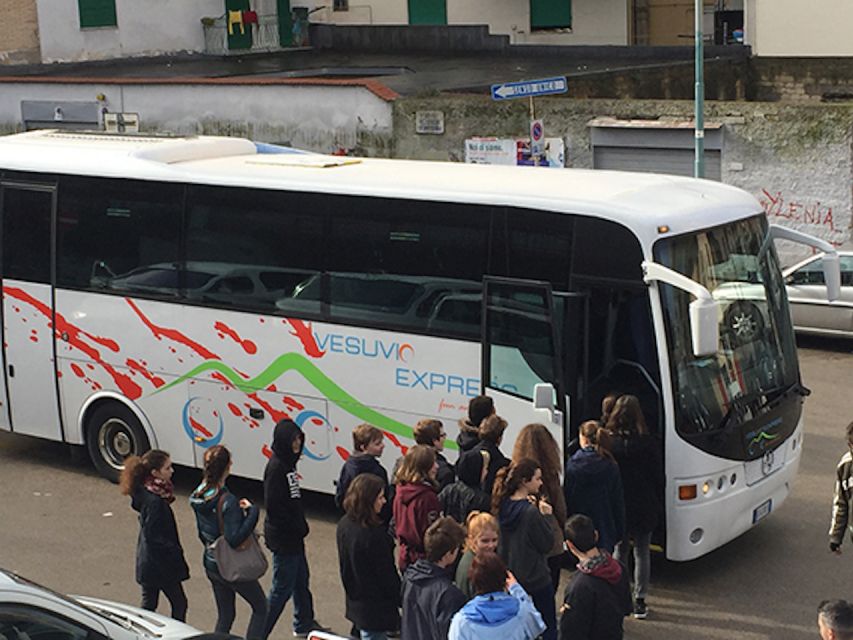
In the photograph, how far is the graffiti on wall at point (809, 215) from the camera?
72.1 ft

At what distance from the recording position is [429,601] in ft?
24.4

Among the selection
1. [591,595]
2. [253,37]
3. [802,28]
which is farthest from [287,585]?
[253,37]

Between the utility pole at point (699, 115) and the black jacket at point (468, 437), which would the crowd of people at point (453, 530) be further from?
the utility pole at point (699, 115)

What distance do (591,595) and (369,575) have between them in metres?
1.64

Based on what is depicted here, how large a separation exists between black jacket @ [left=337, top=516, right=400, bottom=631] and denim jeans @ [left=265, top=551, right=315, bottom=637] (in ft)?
4.15

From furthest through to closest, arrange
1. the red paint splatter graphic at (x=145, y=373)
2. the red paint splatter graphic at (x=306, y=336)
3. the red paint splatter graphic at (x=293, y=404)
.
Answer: the red paint splatter graphic at (x=145, y=373)
the red paint splatter graphic at (x=293, y=404)
the red paint splatter graphic at (x=306, y=336)

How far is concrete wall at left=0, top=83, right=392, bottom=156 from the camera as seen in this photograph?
2594 centimetres

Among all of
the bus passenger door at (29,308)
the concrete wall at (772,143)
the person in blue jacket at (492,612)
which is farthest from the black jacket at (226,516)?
the concrete wall at (772,143)

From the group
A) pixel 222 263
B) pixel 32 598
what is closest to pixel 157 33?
pixel 222 263

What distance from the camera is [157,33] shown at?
4072 cm

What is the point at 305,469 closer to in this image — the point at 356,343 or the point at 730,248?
the point at 356,343

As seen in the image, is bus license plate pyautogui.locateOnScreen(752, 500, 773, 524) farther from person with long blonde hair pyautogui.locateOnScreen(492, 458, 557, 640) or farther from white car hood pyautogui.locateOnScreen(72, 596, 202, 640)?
white car hood pyautogui.locateOnScreen(72, 596, 202, 640)

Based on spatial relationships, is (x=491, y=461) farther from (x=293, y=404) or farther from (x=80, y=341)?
(x=80, y=341)

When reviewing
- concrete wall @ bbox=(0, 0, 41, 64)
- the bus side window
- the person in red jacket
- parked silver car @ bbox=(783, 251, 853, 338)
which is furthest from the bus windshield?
concrete wall @ bbox=(0, 0, 41, 64)
